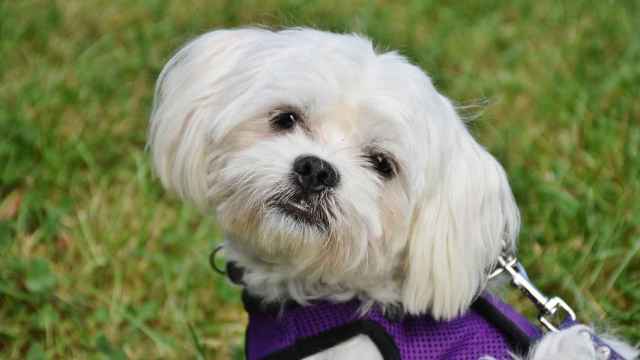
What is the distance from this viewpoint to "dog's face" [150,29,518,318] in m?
1.95

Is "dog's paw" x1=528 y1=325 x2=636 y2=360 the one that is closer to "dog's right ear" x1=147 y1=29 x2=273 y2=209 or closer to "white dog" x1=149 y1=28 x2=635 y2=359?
"white dog" x1=149 y1=28 x2=635 y2=359

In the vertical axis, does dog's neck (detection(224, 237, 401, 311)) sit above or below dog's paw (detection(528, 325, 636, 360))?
below

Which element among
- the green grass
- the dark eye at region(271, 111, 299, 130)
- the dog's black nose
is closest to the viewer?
the dog's black nose

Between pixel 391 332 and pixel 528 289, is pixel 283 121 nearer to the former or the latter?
pixel 391 332

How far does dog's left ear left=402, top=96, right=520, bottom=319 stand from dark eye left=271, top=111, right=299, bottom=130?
27 centimetres

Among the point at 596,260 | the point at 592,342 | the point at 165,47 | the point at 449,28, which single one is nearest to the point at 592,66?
the point at 449,28

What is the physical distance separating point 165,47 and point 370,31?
0.80 meters

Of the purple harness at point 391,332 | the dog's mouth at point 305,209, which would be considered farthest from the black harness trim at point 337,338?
the dog's mouth at point 305,209

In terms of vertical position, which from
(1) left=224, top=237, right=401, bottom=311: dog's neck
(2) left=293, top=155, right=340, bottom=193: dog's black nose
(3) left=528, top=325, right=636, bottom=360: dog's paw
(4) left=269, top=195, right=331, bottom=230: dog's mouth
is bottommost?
(1) left=224, top=237, right=401, bottom=311: dog's neck

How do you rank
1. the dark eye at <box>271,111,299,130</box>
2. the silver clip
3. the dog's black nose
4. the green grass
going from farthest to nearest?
1. the green grass
2. the silver clip
3. the dark eye at <box>271,111,299,130</box>
4. the dog's black nose

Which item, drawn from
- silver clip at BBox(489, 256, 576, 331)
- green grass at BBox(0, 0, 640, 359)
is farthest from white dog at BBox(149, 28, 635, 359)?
green grass at BBox(0, 0, 640, 359)

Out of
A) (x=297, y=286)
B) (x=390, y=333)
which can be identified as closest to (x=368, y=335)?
(x=390, y=333)

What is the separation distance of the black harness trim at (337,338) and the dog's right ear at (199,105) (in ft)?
1.14

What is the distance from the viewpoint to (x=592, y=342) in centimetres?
201
